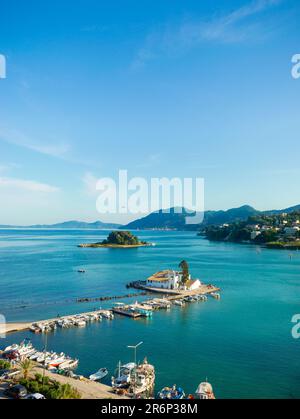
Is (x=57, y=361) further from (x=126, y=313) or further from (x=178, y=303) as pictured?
(x=178, y=303)

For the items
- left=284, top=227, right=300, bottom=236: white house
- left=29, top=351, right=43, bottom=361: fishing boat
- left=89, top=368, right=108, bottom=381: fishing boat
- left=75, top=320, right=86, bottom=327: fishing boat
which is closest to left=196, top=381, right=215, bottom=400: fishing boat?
left=89, top=368, right=108, bottom=381: fishing boat

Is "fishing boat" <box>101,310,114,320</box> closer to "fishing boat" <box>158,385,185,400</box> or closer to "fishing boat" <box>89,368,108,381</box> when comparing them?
"fishing boat" <box>89,368,108,381</box>

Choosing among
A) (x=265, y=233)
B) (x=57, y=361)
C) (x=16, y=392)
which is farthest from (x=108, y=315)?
(x=265, y=233)

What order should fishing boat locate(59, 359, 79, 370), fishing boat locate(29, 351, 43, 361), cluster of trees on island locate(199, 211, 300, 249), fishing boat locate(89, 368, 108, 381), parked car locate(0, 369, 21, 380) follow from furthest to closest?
cluster of trees on island locate(199, 211, 300, 249) → fishing boat locate(29, 351, 43, 361) → fishing boat locate(59, 359, 79, 370) → fishing boat locate(89, 368, 108, 381) → parked car locate(0, 369, 21, 380)

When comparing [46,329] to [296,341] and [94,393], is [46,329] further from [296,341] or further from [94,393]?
[296,341]

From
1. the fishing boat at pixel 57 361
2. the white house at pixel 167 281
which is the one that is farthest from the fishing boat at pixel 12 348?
the white house at pixel 167 281
